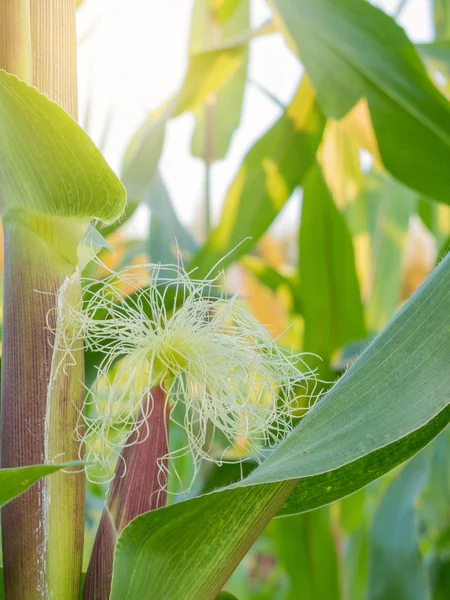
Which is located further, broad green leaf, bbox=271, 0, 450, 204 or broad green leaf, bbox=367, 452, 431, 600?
broad green leaf, bbox=367, 452, 431, 600

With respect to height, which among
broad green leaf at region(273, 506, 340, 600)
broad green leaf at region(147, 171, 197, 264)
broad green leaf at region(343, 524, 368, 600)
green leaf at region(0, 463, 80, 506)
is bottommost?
broad green leaf at region(343, 524, 368, 600)

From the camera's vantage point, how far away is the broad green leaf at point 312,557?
917 millimetres

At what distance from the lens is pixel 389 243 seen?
A: 1.11 m

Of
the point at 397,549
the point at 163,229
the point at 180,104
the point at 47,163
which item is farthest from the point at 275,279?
the point at 47,163

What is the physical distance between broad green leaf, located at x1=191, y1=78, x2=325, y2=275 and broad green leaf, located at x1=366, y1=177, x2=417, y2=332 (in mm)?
360

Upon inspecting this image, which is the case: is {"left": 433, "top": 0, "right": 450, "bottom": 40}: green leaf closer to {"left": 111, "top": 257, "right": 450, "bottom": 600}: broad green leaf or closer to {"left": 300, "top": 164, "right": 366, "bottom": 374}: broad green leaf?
{"left": 300, "top": 164, "right": 366, "bottom": 374}: broad green leaf

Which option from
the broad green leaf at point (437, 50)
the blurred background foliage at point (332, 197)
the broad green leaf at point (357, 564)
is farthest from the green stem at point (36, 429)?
the broad green leaf at point (357, 564)

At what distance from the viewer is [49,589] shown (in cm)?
34

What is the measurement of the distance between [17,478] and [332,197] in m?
0.72

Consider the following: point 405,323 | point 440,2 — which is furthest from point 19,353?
point 440,2

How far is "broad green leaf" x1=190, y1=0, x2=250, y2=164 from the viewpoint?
99 centimetres

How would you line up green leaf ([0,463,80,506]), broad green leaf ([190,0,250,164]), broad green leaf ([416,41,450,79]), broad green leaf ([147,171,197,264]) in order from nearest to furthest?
1. green leaf ([0,463,80,506])
2. broad green leaf ([416,41,450,79])
3. broad green leaf ([147,171,197,264])
4. broad green leaf ([190,0,250,164])

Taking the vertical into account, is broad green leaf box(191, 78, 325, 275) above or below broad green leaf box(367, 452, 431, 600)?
above

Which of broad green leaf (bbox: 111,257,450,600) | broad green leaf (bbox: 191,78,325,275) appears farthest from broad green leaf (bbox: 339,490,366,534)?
broad green leaf (bbox: 111,257,450,600)
